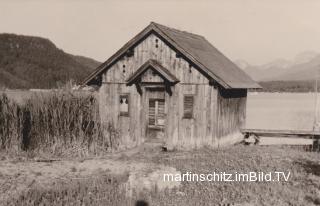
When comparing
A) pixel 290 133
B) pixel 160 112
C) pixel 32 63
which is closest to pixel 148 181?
pixel 160 112

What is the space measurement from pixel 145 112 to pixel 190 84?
2.44 metres

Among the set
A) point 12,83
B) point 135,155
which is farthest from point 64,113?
point 12,83

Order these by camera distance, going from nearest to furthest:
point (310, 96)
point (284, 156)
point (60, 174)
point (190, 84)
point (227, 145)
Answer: point (60, 174)
point (284, 156)
point (190, 84)
point (227, 145)
point (310, 96)

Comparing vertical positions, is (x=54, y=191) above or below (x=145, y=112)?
below

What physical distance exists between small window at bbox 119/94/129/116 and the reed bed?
144 centimetres

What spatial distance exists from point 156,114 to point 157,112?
0.34 feet

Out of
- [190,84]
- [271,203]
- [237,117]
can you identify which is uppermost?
[190,84]

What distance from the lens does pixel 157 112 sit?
20.9 meters

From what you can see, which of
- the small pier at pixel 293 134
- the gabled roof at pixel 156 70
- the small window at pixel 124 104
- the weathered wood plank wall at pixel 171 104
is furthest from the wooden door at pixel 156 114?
the small pier at pixel 293 134

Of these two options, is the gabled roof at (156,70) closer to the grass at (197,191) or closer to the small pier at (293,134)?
the grass at (197,191)

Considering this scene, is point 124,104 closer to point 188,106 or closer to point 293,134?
point 188,106

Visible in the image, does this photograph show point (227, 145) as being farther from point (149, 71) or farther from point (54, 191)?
point (54, 191)

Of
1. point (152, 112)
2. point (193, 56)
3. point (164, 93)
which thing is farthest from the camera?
point (152, 112)

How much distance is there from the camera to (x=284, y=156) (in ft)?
61.3
